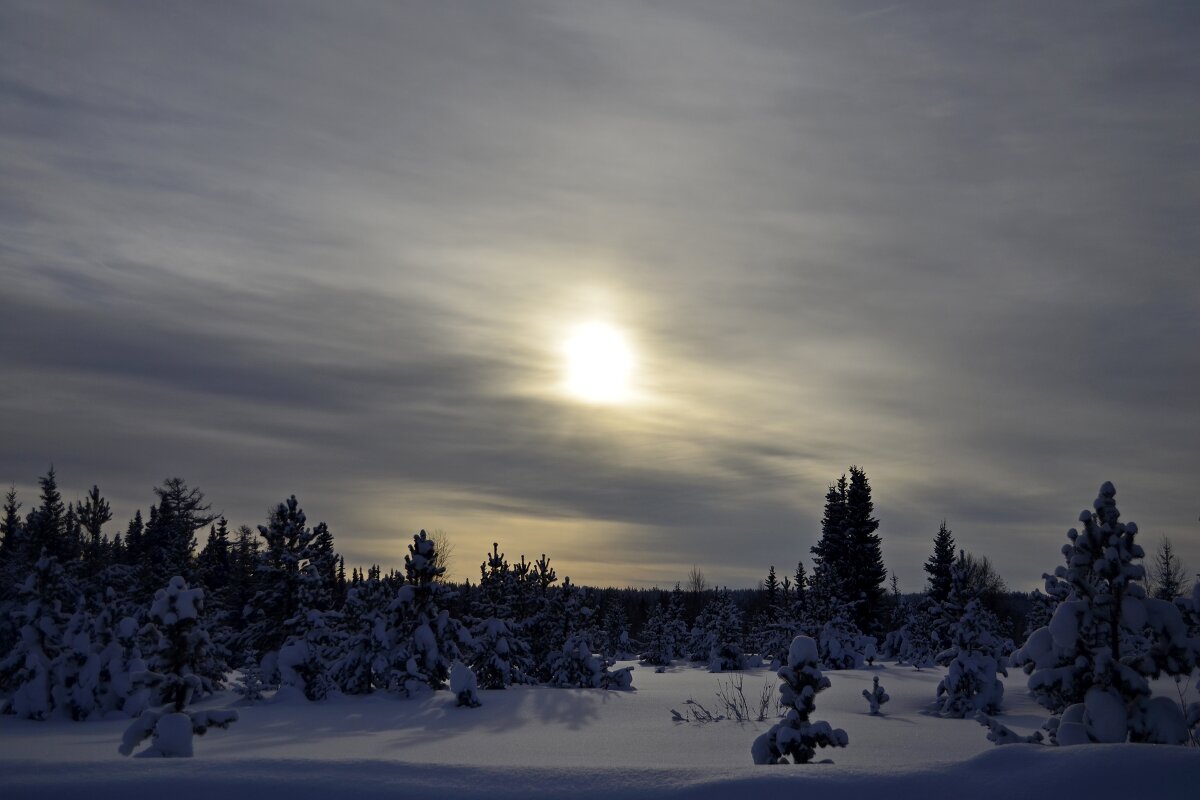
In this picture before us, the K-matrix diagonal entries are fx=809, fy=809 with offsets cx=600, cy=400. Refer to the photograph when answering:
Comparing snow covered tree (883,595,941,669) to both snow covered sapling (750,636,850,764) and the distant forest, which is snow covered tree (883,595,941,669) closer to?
the distant forest

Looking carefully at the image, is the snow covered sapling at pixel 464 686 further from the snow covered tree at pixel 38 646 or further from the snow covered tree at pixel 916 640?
the snow covered tree at pixel 916 640

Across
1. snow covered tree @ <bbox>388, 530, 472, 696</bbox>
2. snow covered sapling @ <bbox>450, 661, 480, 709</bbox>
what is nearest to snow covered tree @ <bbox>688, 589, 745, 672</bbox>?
snow covered tree @ <bbox>388, 530, 472, 696</bbox>

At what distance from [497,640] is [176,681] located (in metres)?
26.2

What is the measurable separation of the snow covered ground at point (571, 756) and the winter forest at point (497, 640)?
1026mm

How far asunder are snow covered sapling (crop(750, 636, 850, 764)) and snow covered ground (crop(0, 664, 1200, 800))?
823 mm

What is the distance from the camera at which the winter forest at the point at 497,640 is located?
41.4 feet

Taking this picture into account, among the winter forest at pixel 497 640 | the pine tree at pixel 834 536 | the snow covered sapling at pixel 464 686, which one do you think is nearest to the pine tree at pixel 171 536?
the winter forest at pixel 497 640

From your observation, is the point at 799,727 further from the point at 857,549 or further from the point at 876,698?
the point at 857,549

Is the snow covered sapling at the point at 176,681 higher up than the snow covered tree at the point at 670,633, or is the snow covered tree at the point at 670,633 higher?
the snow covered sapling at the point at 176,681

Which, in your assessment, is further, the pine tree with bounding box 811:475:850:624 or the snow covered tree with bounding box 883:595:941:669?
the pine tree with bounding box 811:475:850:624

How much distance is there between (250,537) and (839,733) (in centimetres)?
7805

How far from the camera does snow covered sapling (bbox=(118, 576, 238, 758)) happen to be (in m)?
12.4

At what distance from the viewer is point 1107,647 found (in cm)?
1285

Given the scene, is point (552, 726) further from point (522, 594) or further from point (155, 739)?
point (522, 594)
